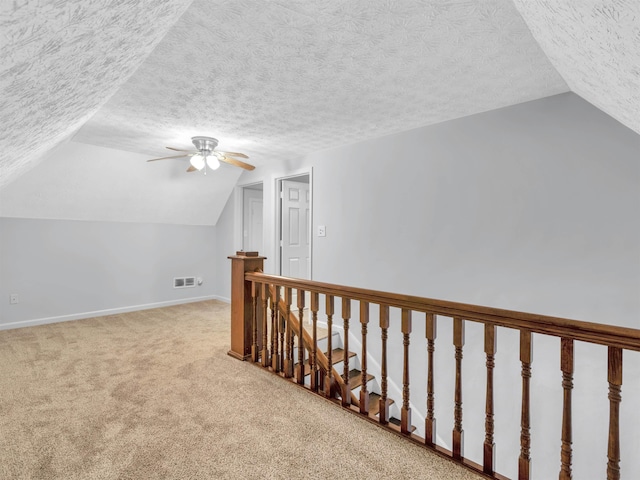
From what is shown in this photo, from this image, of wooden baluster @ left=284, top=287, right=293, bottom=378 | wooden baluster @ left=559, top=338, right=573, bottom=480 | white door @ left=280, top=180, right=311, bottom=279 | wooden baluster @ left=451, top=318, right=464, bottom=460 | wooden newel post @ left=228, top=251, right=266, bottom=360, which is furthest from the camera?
white door @ left=280, top=180, right=311, bottom=279

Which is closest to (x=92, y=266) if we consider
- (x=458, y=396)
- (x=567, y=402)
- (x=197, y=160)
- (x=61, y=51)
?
(x=197, y=160)

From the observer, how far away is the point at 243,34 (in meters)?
1.67

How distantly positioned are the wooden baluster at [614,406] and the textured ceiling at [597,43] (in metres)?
0.99

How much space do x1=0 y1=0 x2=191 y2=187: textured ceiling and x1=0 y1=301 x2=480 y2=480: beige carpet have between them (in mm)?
1460

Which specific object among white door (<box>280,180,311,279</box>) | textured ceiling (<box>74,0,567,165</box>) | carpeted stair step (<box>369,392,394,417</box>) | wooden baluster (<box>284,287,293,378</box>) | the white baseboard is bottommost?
carpeted stair step (<box>369,392,394,417</box>)


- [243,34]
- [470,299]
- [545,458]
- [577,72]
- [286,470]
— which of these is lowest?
[545,458]

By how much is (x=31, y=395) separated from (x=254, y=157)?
313 cm

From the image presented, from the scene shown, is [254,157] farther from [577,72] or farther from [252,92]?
[577,72]

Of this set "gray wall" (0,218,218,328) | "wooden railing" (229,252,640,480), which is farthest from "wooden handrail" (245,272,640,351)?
"gray wall" (0,218,218,328)

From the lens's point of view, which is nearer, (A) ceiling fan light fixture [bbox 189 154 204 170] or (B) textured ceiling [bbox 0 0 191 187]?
(B) textured ceiling [bbox 0 0 191 187]

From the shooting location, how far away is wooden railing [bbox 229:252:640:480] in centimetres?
125

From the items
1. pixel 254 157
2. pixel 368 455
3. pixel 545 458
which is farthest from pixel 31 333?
pixel 545 458

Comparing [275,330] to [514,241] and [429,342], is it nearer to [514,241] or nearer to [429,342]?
[429,342]

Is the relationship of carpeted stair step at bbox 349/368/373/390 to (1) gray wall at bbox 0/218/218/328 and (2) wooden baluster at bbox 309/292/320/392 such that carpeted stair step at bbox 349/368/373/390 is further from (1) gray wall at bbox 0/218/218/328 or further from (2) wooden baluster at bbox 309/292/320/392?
(1) gray wall at bbox 0/218/218/328
